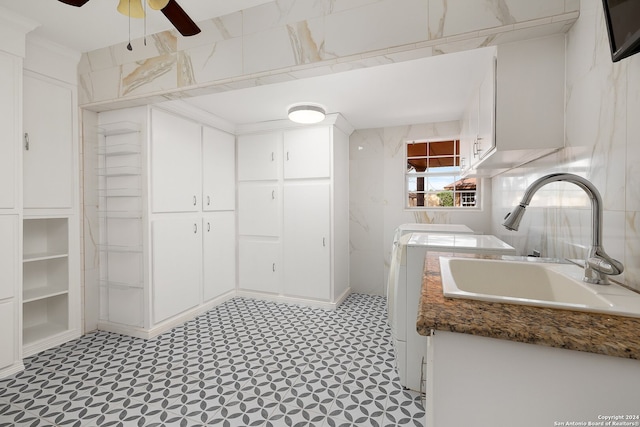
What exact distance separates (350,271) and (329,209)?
115 centimetres

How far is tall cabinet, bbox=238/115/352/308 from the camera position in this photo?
353cm

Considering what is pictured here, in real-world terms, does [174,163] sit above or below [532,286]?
above

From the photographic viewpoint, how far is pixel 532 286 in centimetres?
122

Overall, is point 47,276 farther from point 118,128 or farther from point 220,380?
point 220,380

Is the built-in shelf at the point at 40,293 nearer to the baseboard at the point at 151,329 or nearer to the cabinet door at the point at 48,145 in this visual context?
the baseboard at the point at 151,329

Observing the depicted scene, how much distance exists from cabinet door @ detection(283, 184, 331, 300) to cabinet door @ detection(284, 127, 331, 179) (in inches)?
6.6

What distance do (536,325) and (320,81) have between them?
2.39 metres

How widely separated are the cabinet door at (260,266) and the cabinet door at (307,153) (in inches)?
38.4

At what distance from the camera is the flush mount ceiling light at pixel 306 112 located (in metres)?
3.04

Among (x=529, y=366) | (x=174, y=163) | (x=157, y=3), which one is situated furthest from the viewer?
(x=174, y=163)

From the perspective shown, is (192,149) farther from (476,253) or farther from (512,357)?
(512,357)

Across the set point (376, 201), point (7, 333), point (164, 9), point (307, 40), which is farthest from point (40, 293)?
point (376, 201)

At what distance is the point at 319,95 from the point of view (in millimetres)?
2869

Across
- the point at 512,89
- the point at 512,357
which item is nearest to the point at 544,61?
the point at 512,89
